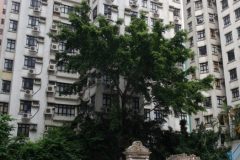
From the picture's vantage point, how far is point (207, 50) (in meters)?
46.7

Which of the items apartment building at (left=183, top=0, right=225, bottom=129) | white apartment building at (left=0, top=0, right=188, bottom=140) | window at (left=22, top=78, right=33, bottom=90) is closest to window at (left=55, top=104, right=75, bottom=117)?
white apartment building at (left=0, top=0, right=188, bottom=140)

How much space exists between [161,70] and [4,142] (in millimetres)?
10076

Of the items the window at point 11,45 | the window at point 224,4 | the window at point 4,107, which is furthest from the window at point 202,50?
the window at point 4,107

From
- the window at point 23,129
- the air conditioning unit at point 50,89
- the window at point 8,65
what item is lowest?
the window at point 23,129

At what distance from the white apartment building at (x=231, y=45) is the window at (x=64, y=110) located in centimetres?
1851

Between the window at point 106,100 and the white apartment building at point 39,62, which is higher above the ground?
the white apartment building at point 39,62

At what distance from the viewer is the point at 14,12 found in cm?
3591

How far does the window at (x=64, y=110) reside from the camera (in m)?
34.4

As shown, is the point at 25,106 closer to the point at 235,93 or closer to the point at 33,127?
the point at 33,127

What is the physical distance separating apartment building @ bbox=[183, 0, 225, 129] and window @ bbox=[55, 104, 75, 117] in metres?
16.9

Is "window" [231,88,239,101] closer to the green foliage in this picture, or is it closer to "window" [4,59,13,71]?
the green foliage

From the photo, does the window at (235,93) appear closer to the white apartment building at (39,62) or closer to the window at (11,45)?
the white apartment building at (39,62)

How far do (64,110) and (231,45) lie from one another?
21628mm

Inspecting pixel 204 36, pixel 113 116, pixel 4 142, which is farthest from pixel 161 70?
pixel 204 36
